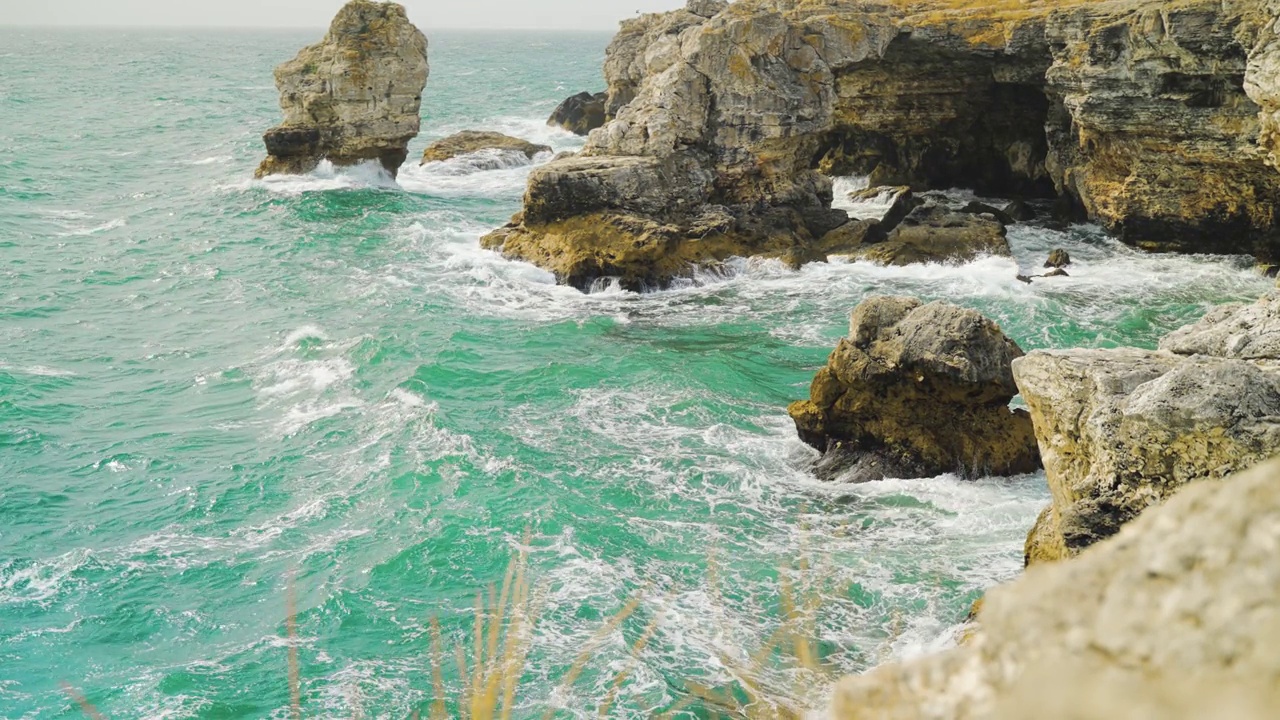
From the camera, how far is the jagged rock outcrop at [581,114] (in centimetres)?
7050

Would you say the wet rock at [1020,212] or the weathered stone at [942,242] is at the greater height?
the wet rock at [1020,212]

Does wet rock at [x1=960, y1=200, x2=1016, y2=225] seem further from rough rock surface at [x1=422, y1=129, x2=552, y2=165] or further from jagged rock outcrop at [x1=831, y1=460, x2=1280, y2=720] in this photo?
jagged rock outcrop at [x1=831, y1=460, x2=1280, y2=720]

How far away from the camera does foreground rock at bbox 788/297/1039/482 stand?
761 inches

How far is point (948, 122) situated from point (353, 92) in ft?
88.8

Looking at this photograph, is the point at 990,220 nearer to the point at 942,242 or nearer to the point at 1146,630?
the point at 942,242

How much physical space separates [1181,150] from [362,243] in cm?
2924

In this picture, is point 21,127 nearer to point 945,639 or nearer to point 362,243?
point 362,243

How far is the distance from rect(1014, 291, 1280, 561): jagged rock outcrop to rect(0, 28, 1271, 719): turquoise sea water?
2.48 m

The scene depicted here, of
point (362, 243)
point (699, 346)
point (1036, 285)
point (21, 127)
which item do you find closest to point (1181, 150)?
point (1036, 285)

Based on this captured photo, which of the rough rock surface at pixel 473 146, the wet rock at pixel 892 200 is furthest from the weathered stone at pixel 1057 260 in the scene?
the rough rock surface at pixel 473 146

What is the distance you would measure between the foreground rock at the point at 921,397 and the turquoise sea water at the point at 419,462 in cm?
62

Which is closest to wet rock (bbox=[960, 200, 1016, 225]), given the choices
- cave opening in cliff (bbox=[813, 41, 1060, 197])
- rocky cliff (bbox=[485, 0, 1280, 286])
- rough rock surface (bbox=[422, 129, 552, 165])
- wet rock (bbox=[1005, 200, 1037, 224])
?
wet rock (bbox=[1005, 200, 1037, 224])

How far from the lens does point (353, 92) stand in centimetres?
Answer: 4962

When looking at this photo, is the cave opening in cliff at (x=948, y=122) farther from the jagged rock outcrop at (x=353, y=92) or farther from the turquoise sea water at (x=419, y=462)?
the jagged rock outcrop at (x=353, y=92)
